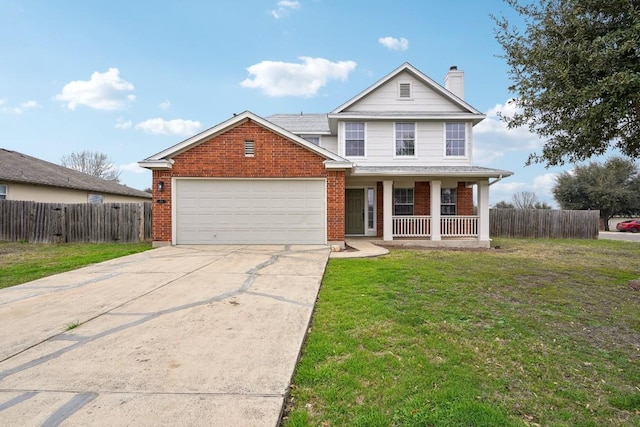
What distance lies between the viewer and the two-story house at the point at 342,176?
11.5 m

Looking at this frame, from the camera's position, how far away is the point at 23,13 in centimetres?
998

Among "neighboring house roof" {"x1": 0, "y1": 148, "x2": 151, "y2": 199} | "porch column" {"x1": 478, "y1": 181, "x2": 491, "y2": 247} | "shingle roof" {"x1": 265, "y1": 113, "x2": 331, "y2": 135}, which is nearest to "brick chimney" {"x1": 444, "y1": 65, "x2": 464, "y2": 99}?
"porch column" {"x1": 478, "y1": 181, "x2": 491, "y2": 247}

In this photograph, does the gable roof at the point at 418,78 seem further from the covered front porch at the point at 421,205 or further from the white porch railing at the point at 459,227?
the white porch railing at the point at 459,227

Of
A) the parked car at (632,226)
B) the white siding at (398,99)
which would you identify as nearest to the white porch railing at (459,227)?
the white siding at (398,99)

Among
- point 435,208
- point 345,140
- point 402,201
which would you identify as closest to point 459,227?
point 435,208

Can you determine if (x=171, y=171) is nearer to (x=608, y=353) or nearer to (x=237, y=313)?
(x=237, y=313)

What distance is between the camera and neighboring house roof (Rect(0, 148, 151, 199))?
16.2 meters

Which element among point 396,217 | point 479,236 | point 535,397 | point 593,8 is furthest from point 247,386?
point 479,236

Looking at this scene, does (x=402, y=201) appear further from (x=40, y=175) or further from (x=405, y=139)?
(x=40, y=175)

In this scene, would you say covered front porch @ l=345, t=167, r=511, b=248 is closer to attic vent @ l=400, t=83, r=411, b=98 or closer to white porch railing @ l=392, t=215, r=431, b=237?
white porch railing @ l=392, t=215, r=431, b=237

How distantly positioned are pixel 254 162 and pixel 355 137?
5.17m

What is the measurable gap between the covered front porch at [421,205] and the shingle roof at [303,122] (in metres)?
3.53

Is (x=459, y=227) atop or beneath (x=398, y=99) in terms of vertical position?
beneath

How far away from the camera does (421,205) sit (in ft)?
48.2
